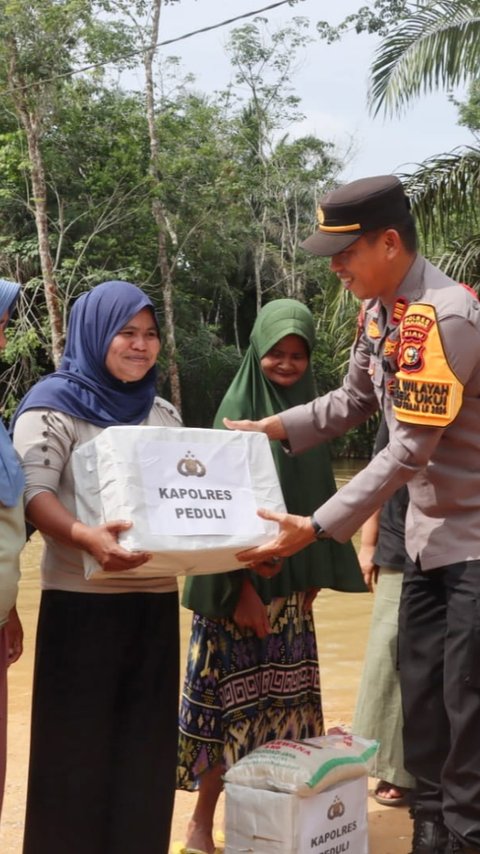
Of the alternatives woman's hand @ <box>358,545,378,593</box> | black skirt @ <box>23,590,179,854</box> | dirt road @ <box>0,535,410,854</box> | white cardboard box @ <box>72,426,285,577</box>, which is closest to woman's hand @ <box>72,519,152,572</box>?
white cardboard box @ <box>72,426,285,577</box>

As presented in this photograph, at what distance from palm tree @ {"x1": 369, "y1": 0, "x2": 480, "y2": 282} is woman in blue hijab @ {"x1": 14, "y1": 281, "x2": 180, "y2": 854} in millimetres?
8117

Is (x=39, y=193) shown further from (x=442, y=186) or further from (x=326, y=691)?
(x=326, y=691)

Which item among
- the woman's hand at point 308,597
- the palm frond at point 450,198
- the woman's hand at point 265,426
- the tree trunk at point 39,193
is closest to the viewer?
the woman's hand at point 265,426

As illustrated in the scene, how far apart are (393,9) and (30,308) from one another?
28.6 feet

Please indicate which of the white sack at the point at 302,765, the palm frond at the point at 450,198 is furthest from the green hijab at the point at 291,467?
the palm frond at the point at 450,198

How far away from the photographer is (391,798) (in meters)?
3.87

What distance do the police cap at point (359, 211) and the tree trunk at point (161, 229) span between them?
19.5 m

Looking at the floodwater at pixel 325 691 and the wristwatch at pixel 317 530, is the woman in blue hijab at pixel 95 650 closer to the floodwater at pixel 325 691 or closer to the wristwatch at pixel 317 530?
the floodwater at pixel 325 691

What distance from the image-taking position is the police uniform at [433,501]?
2.61 m

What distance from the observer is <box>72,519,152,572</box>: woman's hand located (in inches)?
96.3

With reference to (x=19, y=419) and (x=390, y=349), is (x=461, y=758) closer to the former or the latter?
(x=390, y=349)

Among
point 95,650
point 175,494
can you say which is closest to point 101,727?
point 95,650

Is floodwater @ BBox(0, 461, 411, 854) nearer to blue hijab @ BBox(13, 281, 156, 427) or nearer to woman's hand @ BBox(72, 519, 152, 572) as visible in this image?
woman's hand @ BBox(72, 519, 152, 572)

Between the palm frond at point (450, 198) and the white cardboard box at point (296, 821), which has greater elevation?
the palm frond at point (450, 198)
